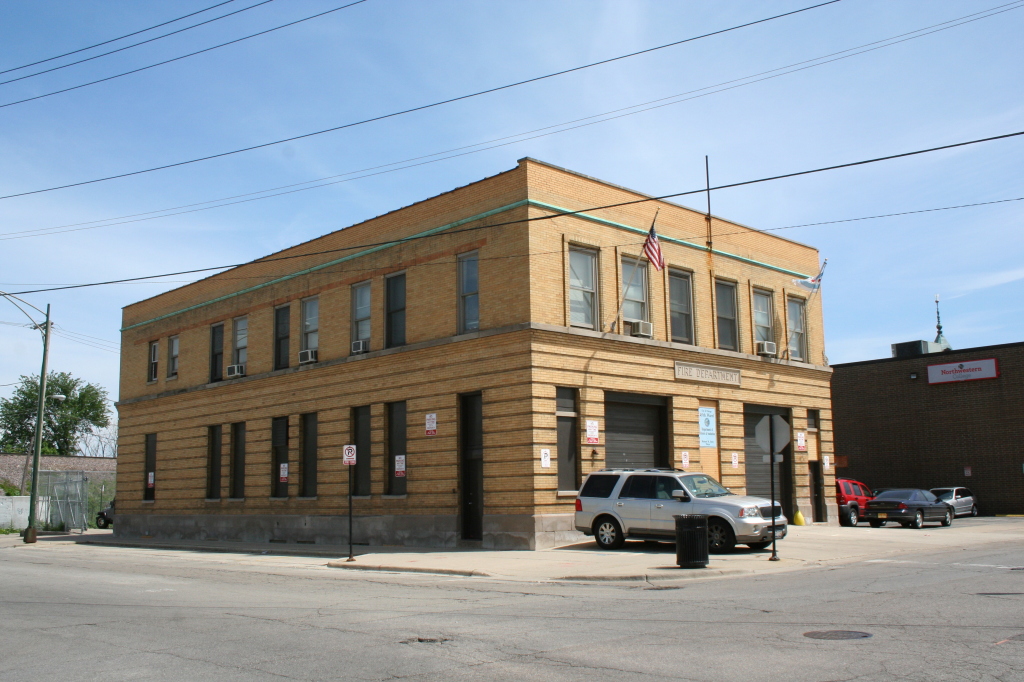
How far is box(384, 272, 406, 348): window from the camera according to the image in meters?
26.2

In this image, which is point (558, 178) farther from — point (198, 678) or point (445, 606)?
point (198, 678)

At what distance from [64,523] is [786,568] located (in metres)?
37.2

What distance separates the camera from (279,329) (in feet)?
101

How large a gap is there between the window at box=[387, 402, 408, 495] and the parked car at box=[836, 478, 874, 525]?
15446mm

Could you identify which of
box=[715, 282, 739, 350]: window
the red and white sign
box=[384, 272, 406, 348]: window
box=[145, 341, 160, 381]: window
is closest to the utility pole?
box=[145, 341, 160, 381]: window

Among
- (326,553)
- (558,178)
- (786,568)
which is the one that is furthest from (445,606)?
(558,178)

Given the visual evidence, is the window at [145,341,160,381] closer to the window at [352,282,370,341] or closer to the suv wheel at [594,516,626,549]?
the window at [352,282,370,341]

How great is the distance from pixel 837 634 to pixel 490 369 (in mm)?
14407

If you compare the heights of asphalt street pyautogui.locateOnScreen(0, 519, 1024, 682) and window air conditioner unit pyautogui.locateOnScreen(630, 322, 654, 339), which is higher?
window air conditioner unit pyautogui.locateOnScreen(630, 322, 654, 339)

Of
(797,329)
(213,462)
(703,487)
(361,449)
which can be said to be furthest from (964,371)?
(213,462)

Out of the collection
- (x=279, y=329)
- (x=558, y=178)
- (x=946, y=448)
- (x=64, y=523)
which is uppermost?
(x=558, y=178)

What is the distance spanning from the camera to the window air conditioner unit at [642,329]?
25.0m

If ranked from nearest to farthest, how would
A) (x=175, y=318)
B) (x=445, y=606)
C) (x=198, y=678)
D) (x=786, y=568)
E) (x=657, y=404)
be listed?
(x=198, y=678) → (x=445, y=606) → (x=786, y=568) → (x=657, y=404) → (x=175, y=318)

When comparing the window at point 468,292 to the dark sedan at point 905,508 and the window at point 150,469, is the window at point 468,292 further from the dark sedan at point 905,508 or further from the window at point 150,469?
the window at point 150,469
